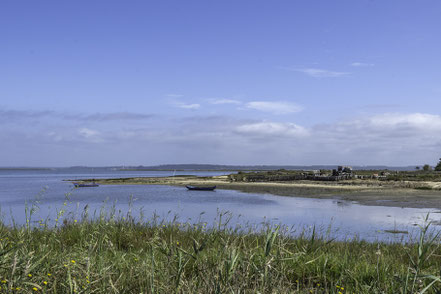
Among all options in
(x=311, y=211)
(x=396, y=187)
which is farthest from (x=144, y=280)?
(x=396, y=187)

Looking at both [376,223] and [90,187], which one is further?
[90,187]

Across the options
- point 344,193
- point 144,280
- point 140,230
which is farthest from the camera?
point 344,193

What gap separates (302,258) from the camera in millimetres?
6426

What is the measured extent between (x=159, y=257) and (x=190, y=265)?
88 centimetres

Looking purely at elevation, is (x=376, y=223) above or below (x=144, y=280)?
below

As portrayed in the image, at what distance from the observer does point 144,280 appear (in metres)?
4.94

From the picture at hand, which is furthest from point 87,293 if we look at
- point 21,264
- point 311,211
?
point 311,211

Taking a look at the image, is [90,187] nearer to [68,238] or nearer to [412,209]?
[412,209]

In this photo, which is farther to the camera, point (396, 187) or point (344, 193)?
point (396, 187)

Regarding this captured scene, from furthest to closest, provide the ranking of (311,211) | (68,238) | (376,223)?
1. (311,211)
2. (376,223)
3. (68,238)

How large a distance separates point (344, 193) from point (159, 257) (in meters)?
37.1

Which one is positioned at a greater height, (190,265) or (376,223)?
(190,265)

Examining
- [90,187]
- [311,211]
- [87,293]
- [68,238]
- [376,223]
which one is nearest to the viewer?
[87,293]

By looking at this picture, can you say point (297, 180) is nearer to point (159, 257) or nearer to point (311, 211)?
point (311, 211)
